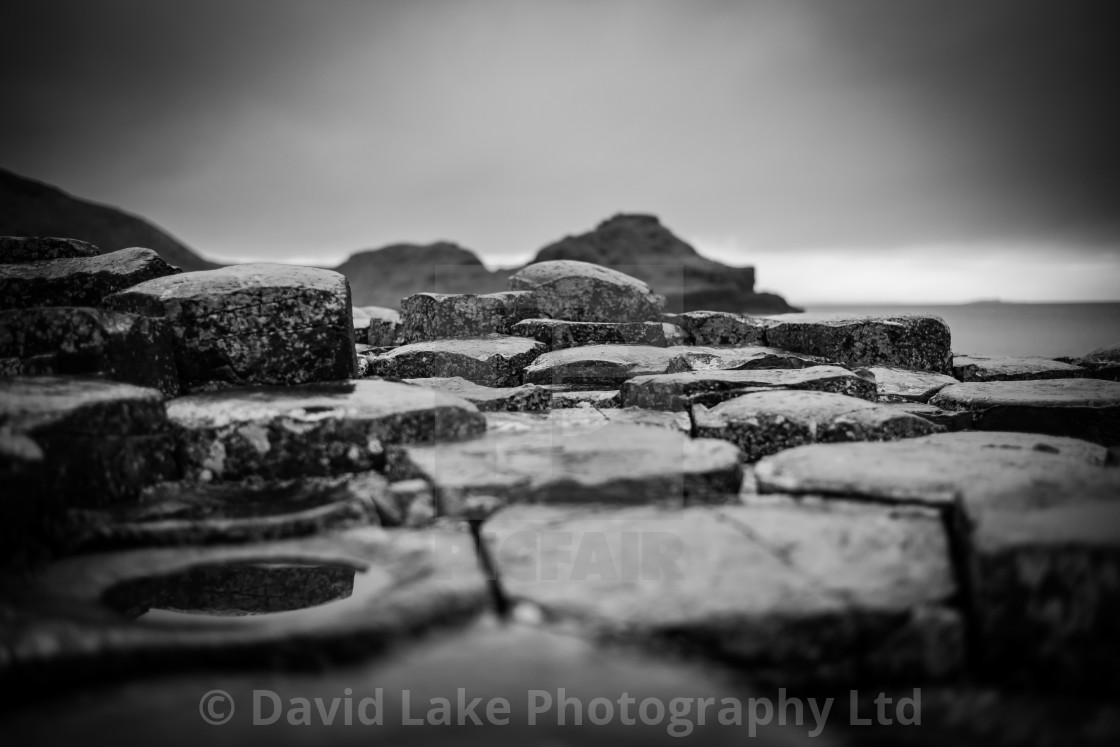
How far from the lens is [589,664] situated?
139 cm

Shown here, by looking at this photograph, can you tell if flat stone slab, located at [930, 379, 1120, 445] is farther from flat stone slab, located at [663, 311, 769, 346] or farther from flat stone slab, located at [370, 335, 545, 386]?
flat stone slab, located at [370, 335, 545, 386]

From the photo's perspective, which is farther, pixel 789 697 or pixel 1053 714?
pixel 789 697

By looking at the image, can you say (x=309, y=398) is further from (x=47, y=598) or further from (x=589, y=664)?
(x=589, y=664)

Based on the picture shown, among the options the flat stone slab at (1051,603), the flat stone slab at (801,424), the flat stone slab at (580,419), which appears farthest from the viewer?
the flat stone slab at (580,419)

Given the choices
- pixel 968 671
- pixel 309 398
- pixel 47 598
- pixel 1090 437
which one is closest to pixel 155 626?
pixel 47 598

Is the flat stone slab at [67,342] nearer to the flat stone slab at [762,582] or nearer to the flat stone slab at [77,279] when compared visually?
the flat stone slab at [77,279]

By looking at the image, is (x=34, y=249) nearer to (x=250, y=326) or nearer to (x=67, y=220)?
(x=250, y=326)

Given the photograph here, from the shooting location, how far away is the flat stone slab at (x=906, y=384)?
4406mm

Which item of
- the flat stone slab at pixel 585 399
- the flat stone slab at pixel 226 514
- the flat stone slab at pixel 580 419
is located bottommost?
the flat stone slab at pixel 226 514

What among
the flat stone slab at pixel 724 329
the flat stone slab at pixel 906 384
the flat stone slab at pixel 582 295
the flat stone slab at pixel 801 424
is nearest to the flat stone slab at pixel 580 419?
the flat stone slab at pixel 801 424

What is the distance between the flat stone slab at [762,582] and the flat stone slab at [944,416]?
202 cm

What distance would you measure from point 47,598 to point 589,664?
55.5 inches

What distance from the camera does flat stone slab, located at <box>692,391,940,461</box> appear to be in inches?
111

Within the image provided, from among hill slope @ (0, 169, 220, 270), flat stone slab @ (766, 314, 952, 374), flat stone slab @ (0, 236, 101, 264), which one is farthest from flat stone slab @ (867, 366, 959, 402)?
hill slope @ (0, 169, 220, 270)
